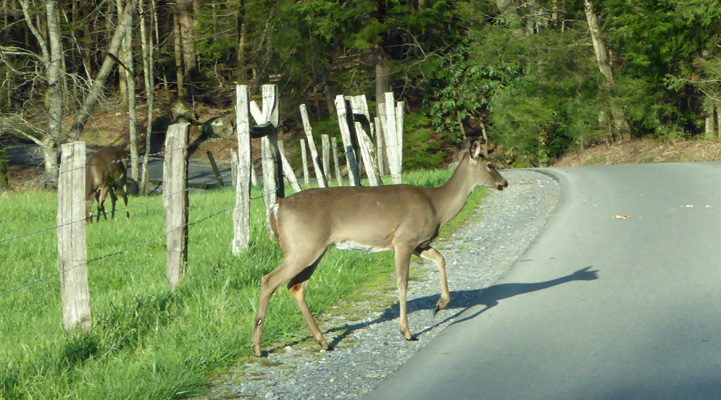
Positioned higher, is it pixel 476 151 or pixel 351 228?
pixel 476 151

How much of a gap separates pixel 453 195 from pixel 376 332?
5.56ft

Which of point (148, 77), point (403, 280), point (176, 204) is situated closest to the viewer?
point (403, 280)

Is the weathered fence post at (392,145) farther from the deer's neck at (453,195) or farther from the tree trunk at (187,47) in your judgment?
the tree trunk at (187,47)

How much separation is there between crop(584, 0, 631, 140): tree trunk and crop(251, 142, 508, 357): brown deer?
26.9 m

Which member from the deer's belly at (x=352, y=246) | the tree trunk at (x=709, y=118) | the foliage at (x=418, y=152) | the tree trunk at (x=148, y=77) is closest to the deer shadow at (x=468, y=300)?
the deer's belly at (x=352, y=246)

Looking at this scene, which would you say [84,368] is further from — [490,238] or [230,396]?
[490,238]

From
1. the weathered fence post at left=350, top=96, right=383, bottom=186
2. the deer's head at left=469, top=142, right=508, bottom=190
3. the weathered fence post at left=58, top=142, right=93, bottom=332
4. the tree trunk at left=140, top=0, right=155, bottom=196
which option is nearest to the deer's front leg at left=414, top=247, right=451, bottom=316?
the deer's head at left=469, top=142, right=508, bottom=190

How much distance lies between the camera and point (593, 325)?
7.25 m

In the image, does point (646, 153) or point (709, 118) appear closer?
point (709, 118)

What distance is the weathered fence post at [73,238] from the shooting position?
6.73 metres

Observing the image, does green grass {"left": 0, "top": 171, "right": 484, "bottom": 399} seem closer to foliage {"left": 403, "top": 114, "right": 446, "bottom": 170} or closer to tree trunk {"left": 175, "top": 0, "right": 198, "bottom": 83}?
foliage {"left": 403, "top": 114, "right": 446, "bottom": 170}

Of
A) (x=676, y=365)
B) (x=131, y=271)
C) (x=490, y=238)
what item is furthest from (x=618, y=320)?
(x=131, y=271)

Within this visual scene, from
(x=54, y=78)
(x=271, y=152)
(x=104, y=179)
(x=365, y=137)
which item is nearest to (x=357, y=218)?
(x=271, y=152)

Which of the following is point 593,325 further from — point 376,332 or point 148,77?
point 148,77
